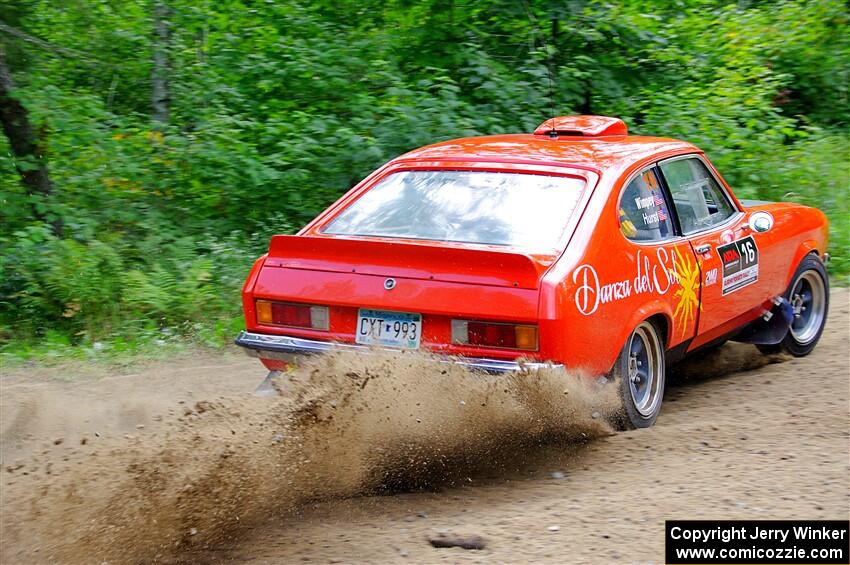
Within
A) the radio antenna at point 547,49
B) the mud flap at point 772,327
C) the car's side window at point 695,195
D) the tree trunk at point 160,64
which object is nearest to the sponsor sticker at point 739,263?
the car's side window at point 695,195

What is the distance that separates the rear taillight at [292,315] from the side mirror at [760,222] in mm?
2730

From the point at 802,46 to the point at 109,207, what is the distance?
10765 mm

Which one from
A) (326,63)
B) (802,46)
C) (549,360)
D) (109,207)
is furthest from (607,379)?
(802,46)

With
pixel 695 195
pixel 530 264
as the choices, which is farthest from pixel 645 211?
pixel 530 264

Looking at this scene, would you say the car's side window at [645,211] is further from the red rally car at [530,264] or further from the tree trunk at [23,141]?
the tree trunk at [23,141]

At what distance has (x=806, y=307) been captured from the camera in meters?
6.90

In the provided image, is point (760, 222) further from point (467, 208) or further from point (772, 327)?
point (467, 208)

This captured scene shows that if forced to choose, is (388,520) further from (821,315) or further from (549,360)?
(821,315)

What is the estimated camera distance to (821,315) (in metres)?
6.94

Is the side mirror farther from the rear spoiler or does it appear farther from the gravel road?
the rear spoiler

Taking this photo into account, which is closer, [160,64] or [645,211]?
[645,211]

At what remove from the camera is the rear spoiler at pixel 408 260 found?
4359mm

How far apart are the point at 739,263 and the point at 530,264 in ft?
6.72

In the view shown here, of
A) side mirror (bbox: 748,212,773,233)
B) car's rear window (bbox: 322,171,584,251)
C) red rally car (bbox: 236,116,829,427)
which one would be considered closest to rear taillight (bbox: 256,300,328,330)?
red rally car (bbox: 236,116,829,427)
